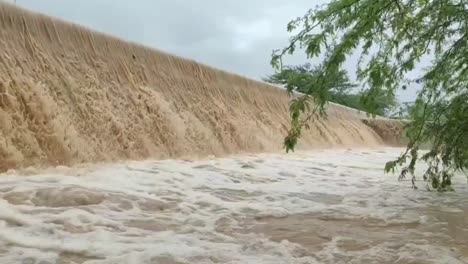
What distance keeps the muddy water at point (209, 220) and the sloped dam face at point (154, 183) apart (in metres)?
0.01

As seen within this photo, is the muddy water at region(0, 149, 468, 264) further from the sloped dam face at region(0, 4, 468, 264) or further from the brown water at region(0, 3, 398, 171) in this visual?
the brown water at region(0, 3, 398, 171)

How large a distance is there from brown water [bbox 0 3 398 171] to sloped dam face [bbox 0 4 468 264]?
0.05ft

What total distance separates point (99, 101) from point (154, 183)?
68.0 inches

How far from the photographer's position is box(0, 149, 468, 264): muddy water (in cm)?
272

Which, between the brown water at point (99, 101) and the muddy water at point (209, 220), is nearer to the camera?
the muddy water at point (209, 220)

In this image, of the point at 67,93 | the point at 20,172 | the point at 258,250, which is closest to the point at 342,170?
the point at 67,93

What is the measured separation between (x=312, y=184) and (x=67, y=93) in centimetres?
270

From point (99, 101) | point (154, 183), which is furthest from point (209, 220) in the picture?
point (99, 101)

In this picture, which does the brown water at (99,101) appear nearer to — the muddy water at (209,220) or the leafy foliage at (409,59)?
the muddy water at (209,220)

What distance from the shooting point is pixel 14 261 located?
238cm

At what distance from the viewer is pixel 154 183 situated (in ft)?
15.6

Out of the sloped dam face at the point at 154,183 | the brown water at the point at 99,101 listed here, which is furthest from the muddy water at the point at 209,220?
the brown water at the point at 99,101

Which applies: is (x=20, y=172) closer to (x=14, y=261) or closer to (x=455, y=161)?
(x=14, y=261)

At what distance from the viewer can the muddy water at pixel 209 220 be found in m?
2.72
